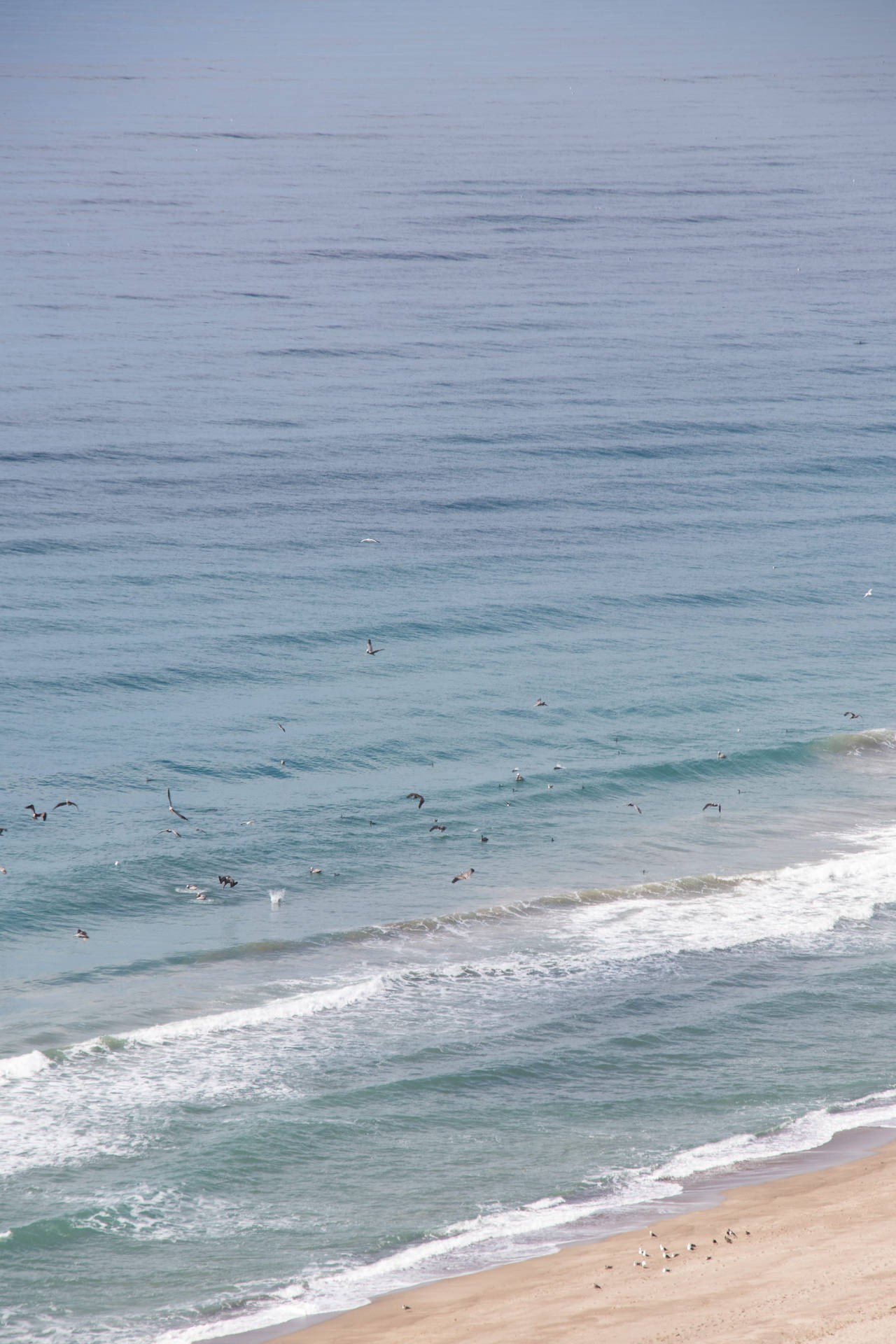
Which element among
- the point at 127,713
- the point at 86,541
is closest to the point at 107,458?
the point at 86,541

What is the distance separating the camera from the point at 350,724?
3038 centimetres

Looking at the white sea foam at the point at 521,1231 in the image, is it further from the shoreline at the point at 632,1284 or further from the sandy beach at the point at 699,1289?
the sandy beach at the point at 699,1289

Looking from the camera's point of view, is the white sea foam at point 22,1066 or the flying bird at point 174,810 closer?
the white sea foam at point 22,1066

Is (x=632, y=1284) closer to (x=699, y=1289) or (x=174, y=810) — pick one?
(x=699, y=1289)

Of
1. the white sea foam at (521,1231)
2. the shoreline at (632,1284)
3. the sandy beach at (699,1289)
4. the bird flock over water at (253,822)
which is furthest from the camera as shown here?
the bird flock over water at (253,822)

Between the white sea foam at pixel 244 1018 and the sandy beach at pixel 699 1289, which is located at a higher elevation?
the sandy beach at pixel 699 1289

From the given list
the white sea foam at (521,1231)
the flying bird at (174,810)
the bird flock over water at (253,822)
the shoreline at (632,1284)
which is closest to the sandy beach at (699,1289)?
the shoreline at (632,1284)

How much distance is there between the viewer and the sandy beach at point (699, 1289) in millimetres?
11695

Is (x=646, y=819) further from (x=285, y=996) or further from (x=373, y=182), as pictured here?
(x=373, y=182)

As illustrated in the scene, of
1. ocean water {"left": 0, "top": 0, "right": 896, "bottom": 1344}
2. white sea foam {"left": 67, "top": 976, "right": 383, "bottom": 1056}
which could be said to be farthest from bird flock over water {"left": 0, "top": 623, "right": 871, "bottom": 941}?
white sea foam {"left": 67, "top": 976, "right": 383, "bottom": 1056}

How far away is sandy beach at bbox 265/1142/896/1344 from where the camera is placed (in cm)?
1170

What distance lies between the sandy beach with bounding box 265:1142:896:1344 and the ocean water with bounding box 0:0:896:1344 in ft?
2.30

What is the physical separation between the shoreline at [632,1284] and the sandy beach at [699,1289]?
0.02 meters

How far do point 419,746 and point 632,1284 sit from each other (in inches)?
685
